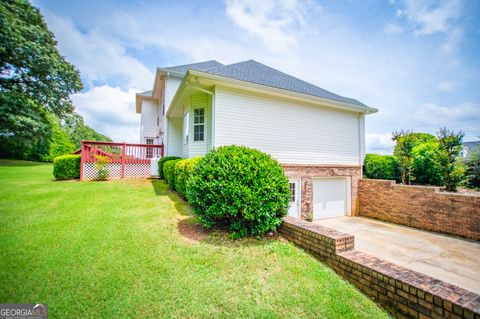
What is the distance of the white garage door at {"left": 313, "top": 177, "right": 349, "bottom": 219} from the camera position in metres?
9.42

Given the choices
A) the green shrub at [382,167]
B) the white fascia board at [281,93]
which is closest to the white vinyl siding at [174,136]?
the white fascia board at [281,93]

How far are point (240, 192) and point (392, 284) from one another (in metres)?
2.64

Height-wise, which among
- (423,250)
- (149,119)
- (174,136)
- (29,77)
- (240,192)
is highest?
(29,77)

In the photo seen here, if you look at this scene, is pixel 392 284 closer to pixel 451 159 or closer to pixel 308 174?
pixel 308 174

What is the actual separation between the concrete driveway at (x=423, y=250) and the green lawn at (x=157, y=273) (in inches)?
114

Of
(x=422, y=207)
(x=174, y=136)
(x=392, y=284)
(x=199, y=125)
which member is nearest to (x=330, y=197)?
(x=422, y=207)

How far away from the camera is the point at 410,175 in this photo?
11305 millimetres

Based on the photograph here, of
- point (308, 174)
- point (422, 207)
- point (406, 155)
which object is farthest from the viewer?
point (406, 155)

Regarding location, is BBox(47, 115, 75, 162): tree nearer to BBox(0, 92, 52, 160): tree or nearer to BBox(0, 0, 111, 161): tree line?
BBox(0, 0, 111, 161): tree line

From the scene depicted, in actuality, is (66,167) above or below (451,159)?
below

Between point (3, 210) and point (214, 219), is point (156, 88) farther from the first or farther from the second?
point (214, 219)

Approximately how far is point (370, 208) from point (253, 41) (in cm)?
958

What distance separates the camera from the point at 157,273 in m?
3.06

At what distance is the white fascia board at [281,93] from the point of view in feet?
22.2
